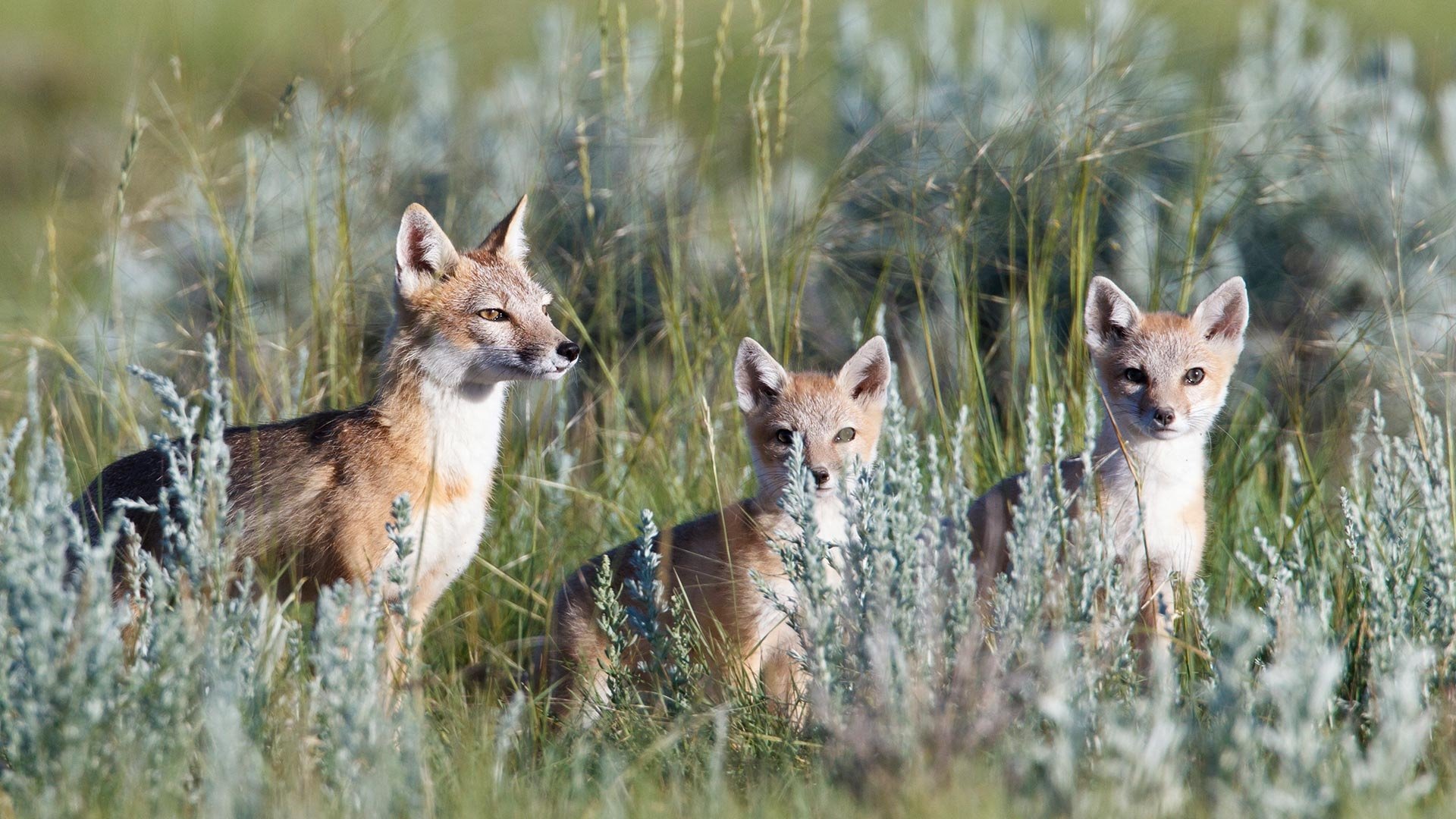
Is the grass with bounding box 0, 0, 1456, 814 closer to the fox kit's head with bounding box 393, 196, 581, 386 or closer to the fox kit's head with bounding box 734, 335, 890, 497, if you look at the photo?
the fox kit's head with bounding box 734, 335, 890, 497

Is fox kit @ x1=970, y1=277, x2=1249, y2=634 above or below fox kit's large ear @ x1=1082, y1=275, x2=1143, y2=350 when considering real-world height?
below

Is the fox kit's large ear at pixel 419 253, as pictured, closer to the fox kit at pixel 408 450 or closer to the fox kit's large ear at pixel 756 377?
the fox kit at pixel 408 450

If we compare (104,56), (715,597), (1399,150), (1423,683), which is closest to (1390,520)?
(1423,683)

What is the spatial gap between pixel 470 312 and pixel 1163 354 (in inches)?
87.8

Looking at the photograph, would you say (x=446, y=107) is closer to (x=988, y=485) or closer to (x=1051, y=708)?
(x=988, y=485)

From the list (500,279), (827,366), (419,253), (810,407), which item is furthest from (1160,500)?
(827,366)

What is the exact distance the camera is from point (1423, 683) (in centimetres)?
303

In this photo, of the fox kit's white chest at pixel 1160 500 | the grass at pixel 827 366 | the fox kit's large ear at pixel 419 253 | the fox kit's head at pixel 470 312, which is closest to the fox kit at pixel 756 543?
the grass at pixel 827 366

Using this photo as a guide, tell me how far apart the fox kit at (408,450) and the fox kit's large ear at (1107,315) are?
1.65m

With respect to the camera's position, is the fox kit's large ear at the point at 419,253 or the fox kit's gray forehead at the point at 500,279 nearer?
the fox kit's large ear at the point at 419,253

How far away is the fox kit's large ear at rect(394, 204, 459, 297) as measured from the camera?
170 inches

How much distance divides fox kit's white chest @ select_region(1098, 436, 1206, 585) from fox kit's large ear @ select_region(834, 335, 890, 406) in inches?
31.4

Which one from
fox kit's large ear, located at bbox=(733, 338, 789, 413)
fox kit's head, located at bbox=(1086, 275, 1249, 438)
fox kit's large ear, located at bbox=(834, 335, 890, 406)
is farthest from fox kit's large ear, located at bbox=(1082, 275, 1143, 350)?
fox kit's large ear, located at bbox=(733, 338, 789, 413)

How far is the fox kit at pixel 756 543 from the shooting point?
395 cm
